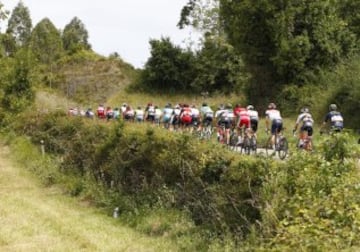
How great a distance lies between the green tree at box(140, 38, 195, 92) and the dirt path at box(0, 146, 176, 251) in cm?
4734

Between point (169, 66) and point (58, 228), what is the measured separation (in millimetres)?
53152

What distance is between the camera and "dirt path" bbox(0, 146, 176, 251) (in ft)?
44.4

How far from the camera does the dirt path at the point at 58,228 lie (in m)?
13.5

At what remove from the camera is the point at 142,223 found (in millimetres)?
15586

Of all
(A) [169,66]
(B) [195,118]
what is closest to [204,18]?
(A) [169,66]

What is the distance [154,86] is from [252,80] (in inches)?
975

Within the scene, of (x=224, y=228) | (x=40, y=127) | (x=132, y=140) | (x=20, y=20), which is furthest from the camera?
(x=20, y=20)

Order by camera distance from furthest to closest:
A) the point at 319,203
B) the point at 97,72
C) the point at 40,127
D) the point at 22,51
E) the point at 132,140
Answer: the point at 97,72
the point at 22,51
the point at 40,127
the point at 132,140
the point at 319,203

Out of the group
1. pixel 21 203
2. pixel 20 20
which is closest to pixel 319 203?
pixel 21 203

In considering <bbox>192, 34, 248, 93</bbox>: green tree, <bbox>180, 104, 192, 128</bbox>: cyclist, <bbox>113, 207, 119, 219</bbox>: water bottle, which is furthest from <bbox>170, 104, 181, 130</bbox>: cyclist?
<bbox>192, 34, 248, 93</bbox>: green tree

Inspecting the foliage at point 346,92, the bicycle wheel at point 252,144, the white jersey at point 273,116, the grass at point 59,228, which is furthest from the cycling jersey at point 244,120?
the foliage at point 346,92

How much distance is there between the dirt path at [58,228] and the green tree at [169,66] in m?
47.3

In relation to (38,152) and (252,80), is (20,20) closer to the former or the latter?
(252,80)

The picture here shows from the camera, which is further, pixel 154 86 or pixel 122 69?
pixel 122 69
